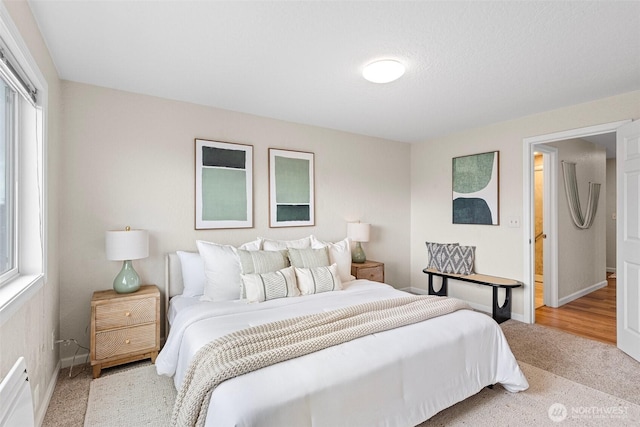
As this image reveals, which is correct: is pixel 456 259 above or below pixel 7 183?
below

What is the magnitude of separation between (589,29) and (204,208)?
10.7 feet

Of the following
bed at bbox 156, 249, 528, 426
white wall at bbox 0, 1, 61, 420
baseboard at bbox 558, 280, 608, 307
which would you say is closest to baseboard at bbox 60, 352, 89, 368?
white wall at bbox 0, 1, 61, 420

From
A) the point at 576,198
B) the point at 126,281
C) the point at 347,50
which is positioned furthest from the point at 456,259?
the point at 126,281

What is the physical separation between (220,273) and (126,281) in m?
0.76

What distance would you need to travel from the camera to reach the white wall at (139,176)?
2.71 m

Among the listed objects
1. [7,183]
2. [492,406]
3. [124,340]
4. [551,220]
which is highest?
[7,183]

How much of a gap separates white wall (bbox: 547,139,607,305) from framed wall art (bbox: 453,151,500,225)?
3.35ft

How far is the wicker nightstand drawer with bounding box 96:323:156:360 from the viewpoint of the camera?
2467 mm

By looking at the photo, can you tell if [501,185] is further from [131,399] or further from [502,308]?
[131,399]

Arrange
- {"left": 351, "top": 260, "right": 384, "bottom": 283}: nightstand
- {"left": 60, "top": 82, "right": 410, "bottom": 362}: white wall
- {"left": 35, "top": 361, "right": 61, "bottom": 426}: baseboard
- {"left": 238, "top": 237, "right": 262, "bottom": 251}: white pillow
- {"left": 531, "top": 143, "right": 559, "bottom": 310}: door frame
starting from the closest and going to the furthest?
{"left": 35, "top": 361, "right": 61, "bottom": 426}: baseboard, {"left": 60, "top": 82, "right": 410, "bottom": 362}: white wall, {"left": 238, "top": 237, "right": 262, "bottom": 251}: white pillow, {"left": 351, "top": 260, "right": 384, "bottom": 283}: nightstand, {"left": 531, "top": 143, "right": 559, "bottom": 310}: door frame

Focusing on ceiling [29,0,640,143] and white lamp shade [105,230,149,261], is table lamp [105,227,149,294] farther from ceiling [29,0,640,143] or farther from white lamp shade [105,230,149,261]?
ceiling [29,0,640,143]

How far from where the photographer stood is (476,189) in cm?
420

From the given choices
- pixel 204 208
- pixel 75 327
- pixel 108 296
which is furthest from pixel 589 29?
pixel 75 327

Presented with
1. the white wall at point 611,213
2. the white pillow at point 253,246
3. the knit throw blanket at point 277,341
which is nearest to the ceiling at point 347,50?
the white pillow at point 253,246
